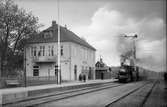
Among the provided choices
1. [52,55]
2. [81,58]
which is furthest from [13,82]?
[81,58]

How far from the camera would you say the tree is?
33.6 meters

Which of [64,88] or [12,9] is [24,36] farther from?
[64,88]

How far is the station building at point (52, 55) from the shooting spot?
132 feet

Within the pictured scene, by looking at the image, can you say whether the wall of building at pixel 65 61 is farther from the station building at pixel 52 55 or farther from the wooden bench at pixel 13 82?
the wooden bench at pixel 13 82

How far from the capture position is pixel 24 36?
123 ft

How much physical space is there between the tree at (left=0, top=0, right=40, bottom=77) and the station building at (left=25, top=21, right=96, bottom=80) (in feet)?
8.53

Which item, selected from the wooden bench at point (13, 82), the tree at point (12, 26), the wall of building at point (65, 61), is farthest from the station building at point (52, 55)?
the wooden bench at point (13, 82)

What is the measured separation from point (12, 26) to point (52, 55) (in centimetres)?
965

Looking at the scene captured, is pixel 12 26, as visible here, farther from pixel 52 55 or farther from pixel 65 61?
pixel 65 61

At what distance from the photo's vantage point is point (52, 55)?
137 feet

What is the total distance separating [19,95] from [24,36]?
24.0m

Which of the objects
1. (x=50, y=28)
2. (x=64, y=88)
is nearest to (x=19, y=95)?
(x=64, y=88)

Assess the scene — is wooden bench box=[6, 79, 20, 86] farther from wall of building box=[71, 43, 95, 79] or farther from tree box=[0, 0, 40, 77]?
wall of building box=[71, 43, 95, 79]

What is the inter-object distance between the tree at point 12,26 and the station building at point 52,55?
2.60 m
